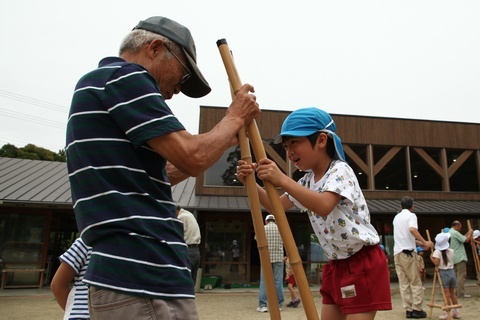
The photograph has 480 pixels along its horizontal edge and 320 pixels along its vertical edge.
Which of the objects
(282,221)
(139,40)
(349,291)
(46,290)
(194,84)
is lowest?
(46,290)

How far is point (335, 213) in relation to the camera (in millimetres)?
2125

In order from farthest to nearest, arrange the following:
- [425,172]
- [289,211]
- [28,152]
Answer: [28,152], [425,172], [289,211]

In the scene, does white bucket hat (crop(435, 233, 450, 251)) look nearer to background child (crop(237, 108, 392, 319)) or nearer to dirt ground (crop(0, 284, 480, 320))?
dirt ground (crop(0, 284, 480, 320))

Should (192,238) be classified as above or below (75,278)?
above

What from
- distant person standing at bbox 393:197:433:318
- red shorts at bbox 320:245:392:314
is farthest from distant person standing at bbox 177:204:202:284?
red shorts at bbox 320:245:392:314

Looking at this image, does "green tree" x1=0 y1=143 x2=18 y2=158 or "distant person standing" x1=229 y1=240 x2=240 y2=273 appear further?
"green tree" x1=0 y1=143 x2=18 y2=158

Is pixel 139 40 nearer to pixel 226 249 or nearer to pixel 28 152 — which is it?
pixel 226 249

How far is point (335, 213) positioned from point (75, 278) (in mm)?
1753

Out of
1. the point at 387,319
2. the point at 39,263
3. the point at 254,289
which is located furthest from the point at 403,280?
the point at 39,263

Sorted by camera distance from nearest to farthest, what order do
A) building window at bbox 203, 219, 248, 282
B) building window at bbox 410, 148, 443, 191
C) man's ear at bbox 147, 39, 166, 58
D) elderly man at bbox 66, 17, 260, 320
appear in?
1. elderly man at bbox 66, 17, 260, 320
2. man's ear at bbox 147, 39, 166, 58
3. building window at bbox 203, 219, 248, 282
4. building window at bbox 410, 148, 443, 191

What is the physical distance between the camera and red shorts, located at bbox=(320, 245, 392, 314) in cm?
204

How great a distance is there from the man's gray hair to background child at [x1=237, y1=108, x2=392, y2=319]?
74cm

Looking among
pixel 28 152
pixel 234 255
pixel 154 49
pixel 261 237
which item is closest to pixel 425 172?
pixel 234 255

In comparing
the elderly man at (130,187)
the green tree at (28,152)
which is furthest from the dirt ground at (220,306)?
the green tree at (28,152)
